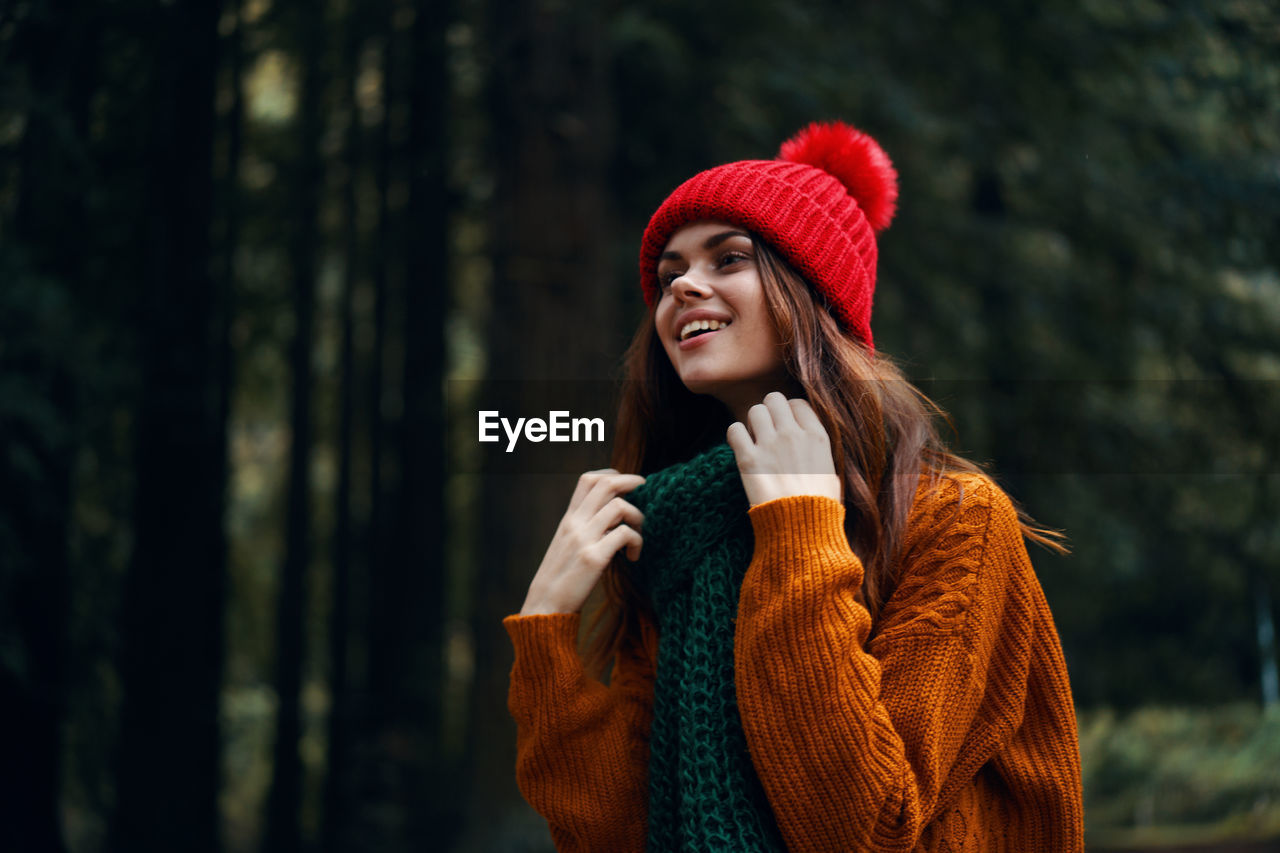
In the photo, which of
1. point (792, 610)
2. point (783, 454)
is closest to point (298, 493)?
point (783, 454)

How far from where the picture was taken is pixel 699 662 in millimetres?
1888

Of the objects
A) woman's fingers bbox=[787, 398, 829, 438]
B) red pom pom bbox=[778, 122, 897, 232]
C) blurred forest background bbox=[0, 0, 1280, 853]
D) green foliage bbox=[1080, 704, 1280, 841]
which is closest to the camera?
woman's fingers bbox=[787, 398, 829, 438]

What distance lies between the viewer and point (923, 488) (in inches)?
77.7

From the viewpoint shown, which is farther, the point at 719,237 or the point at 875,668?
the point at 719,237

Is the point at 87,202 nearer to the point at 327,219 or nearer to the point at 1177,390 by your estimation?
the point at 327,219

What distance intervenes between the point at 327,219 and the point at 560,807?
26.9ft

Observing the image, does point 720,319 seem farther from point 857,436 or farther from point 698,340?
point 857,436

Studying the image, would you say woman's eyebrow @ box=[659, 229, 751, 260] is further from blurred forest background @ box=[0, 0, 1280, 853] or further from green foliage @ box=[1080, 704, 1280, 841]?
green foliage @ box=[1080, 704, 1280, 841]

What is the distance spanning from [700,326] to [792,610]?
0.65 meters

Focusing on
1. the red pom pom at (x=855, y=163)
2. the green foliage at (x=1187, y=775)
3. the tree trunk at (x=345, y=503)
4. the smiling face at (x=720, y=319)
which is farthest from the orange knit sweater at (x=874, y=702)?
the green foliage at (x=1187, y=775)

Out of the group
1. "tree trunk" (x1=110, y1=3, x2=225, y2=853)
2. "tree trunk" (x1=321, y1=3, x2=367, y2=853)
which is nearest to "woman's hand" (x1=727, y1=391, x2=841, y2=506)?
"tree trunk" (x1=110, y1=3, x2=225, y2=853)
